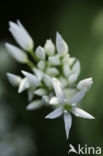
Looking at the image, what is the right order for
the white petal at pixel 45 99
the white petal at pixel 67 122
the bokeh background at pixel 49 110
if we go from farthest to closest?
the bokeh background at pixel 49 110
the white petal at pixel 45 99
the white petal at pixel 67 122

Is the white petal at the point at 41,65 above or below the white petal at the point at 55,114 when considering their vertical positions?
above

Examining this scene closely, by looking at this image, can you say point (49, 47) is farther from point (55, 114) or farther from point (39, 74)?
point (55, 114)

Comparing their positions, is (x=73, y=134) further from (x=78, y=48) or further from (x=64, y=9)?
(x=64, y=9)

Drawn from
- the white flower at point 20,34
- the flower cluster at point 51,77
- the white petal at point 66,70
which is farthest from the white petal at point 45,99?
the white flower at point 20,34

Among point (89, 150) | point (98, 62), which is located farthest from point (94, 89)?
point (89, 150)

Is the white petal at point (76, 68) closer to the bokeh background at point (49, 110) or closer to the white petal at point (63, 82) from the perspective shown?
the white petal at point (63, 82)

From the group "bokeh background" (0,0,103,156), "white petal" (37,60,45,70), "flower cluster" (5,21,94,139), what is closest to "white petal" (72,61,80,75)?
"flower cluster" (5,21,94,139)

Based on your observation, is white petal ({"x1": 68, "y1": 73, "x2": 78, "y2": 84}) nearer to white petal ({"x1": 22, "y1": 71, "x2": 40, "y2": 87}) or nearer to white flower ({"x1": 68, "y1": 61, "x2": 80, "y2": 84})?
white flower ({"x1": 68, "y1": 61, "x2": 80, "y2": 84})

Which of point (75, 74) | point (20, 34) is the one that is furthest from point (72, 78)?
point (20, 34)
